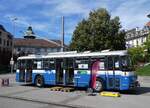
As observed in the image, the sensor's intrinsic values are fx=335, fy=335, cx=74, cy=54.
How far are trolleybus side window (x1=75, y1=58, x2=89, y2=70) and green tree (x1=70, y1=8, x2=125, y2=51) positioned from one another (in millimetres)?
26068

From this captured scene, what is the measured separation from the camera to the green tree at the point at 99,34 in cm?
4931

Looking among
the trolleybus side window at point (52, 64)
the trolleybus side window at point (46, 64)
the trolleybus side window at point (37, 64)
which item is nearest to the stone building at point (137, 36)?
the trolleybus side window at point (37, 64)

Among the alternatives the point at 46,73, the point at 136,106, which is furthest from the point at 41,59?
the point at 136,106

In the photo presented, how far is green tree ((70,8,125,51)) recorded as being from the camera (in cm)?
4931

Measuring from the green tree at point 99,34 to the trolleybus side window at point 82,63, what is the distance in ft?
85.5

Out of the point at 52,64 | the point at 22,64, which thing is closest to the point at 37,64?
the point at 52,64

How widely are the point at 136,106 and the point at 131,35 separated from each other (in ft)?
344

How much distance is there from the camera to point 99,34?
165 ft

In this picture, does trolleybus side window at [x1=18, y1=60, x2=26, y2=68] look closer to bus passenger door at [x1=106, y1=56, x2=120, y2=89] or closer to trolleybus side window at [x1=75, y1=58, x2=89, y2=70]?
trolleybus side window at [x1=75, y1=58, x2=89, y2=70]

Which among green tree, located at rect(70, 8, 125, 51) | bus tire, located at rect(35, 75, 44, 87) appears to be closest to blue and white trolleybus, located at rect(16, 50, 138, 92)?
bus tire, located at rect(35, 75, 44, 87)

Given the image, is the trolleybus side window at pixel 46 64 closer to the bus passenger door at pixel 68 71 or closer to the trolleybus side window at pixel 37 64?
the trolleybus side window at pixel 37 64

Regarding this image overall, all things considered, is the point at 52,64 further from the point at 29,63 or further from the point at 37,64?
the point at 29,63

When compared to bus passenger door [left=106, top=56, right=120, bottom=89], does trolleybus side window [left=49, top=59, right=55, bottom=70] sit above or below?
above

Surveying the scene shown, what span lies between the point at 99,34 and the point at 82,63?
28267 mm
